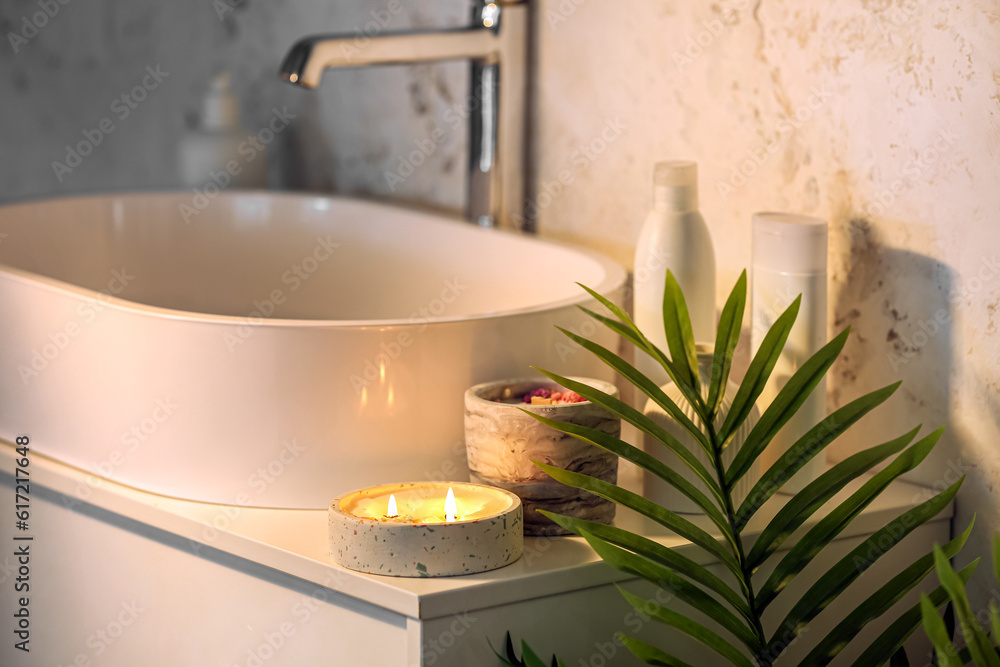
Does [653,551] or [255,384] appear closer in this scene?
[653,551]

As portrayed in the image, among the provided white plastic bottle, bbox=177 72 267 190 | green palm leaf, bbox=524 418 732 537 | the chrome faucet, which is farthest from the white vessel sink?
white plastic bottle, bbox=177 72 267 190

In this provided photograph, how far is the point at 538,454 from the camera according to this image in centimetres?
71

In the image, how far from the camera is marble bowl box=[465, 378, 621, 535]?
709mm

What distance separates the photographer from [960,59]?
2.55 ft

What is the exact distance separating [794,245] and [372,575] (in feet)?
1.35

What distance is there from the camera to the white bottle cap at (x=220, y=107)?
1609mm

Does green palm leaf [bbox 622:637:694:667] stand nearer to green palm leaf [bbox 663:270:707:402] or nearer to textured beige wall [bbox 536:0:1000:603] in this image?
green palm leaf [bbox 663:270:707:402]

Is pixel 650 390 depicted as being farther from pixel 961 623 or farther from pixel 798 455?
pixel 961 623

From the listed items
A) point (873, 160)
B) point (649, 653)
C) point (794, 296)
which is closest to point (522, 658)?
point (649, 653)

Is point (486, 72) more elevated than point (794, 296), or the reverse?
point (486, 72)

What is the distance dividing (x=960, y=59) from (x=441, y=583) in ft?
1.83

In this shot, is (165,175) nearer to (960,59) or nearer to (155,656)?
(155,656)

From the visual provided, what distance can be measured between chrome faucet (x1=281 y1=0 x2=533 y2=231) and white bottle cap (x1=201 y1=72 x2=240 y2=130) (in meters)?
0.43

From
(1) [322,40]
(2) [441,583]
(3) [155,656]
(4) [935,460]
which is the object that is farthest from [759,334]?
(1) [322,40]
